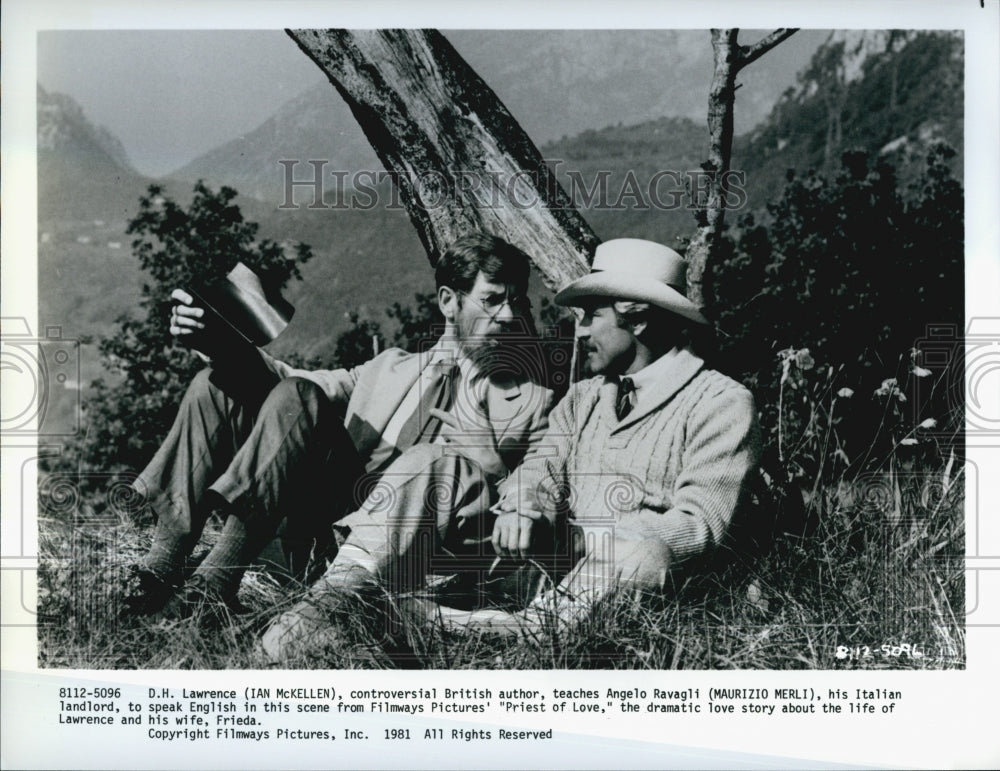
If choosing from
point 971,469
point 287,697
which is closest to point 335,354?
point 287,697

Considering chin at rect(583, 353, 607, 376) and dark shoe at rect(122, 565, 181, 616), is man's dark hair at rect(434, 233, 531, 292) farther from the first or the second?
dark shoe at rect(122, 565, 181, 616)

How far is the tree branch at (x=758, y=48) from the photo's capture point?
4824 millimetres

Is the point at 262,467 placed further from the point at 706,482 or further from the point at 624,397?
the point at 706,482

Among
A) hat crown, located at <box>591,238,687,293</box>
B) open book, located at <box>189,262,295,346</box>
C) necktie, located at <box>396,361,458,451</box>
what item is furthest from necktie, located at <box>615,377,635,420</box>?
open book, located at <box>189,262,295,346</box>

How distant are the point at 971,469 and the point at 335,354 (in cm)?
258

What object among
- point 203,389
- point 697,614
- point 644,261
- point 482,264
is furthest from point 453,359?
point 697,614

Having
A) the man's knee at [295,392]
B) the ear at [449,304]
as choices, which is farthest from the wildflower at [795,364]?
the man's knee at [295,392]

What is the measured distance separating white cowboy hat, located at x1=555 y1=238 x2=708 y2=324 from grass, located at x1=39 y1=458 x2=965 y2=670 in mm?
910

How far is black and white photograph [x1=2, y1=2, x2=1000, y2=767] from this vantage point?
4652 mm

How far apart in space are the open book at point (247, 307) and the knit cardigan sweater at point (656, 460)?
3.68 ft

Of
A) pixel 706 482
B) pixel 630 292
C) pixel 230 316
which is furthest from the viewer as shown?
pixel 230 316

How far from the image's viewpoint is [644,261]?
4.73 m

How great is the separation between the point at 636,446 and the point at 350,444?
3.67ft

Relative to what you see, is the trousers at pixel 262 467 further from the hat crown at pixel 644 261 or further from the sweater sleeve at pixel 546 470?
the hat crown at pixel 644 261
